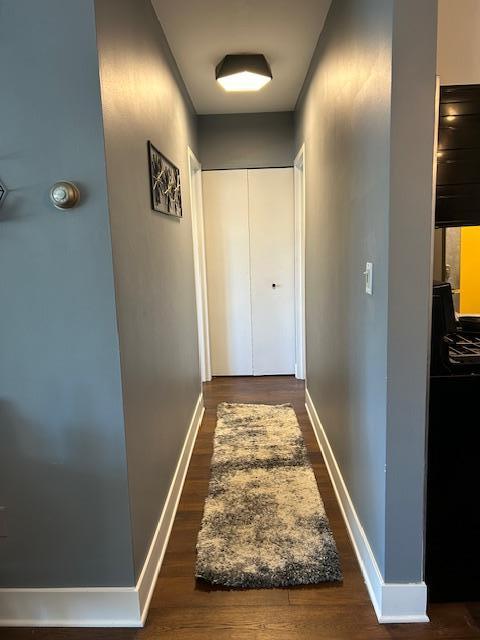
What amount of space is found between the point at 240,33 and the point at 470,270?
5.87 ft

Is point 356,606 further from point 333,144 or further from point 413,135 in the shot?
point 333,144

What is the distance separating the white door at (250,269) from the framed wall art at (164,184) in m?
1.52

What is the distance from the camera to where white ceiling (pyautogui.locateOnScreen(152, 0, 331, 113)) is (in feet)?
7.27

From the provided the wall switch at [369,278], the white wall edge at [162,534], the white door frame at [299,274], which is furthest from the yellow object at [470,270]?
the white door frame at [299,274]

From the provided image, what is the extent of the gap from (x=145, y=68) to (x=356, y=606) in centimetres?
234

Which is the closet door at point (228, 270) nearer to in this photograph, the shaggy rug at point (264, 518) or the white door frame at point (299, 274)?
the white door frame at point (299, 274)

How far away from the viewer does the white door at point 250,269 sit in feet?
13.9

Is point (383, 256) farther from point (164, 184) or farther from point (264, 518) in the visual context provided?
point (264, 518)

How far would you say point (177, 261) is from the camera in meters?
2.67

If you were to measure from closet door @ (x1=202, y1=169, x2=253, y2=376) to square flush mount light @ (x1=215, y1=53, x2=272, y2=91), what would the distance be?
133 centimetres

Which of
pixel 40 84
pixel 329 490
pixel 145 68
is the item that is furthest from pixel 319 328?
pixel 40 84

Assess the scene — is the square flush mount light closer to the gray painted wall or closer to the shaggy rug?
the gray painted wall

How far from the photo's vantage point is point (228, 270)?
4387mm

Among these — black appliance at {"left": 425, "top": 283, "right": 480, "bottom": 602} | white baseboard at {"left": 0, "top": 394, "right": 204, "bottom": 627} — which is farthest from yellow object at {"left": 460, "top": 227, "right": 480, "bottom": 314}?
white baseboard at {"left": 0, "top": 394, "right": 204, "bottom": 627}
